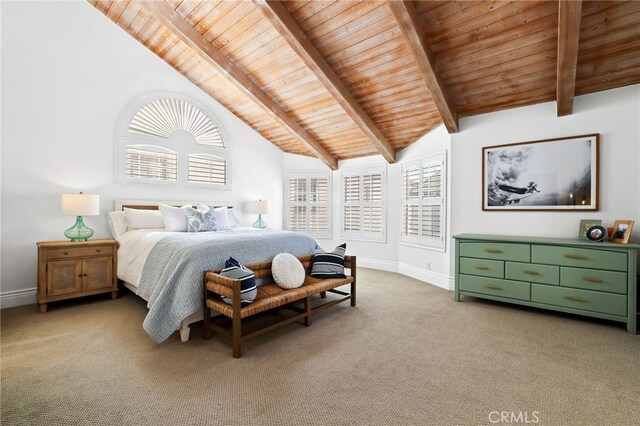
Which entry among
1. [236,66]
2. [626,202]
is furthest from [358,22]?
[626,202]

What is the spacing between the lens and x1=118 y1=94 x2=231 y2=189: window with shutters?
14.2ft

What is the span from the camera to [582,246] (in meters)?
2.97

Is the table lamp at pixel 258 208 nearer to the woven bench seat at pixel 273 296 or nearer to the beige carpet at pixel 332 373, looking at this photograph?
the woven bench seat at pixel 273 296

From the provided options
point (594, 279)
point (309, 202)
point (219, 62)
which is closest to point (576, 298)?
point (594, 279)

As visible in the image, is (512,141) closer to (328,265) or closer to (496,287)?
(496,287)

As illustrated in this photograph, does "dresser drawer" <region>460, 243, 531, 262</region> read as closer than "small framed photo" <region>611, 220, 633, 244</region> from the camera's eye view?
No

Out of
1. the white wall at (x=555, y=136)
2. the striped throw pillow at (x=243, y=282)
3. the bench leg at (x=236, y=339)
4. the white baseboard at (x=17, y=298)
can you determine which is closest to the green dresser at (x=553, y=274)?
the white wall at (x=555, y=136)

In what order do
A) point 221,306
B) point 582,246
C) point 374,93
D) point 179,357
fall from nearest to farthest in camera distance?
1. point 179,357
2. point 221,306
3. point 582,246
4. point 374,93

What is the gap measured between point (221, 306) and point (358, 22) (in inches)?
120

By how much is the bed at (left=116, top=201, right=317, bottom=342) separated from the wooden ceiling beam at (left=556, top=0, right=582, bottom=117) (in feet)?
10.0

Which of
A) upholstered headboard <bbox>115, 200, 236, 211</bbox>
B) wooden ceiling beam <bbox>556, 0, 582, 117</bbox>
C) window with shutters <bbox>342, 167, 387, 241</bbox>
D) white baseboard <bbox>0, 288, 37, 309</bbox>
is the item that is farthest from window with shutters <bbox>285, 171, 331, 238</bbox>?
white baseboard <bbox>0, 288, 37, 309</bbox>

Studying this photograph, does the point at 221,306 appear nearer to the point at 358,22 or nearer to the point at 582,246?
the point at 358,22

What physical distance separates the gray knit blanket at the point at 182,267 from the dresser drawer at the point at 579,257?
8.83ft

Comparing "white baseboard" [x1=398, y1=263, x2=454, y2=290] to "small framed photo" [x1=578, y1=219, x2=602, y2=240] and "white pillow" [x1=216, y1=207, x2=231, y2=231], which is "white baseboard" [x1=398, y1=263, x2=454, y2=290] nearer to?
"small framed photo" [x1=578, y1=219, x2=602, y2=240]
